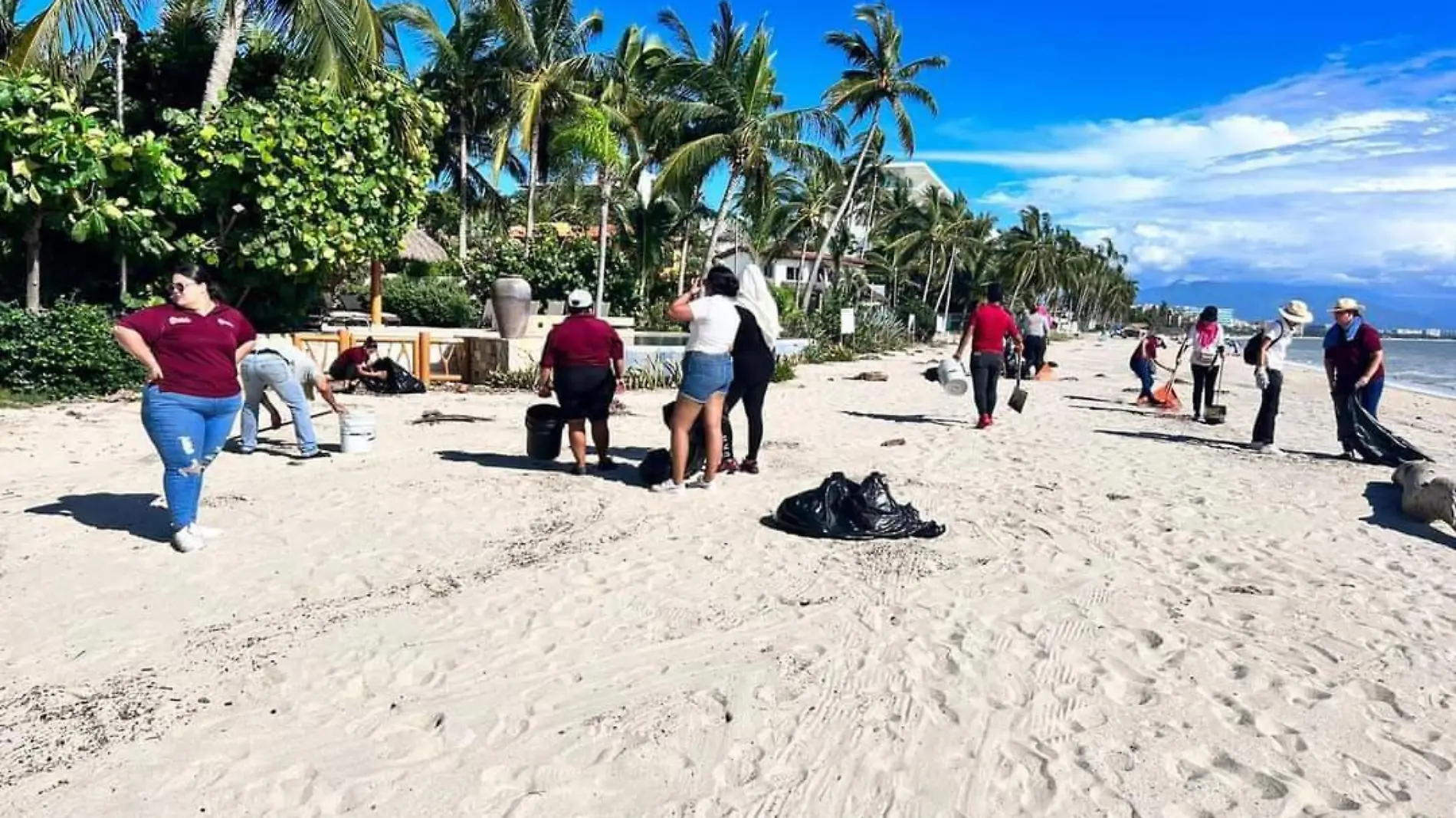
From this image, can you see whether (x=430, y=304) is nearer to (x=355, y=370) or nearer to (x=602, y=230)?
(x=602, y=230)

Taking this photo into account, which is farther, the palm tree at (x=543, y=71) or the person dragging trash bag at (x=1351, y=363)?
the palm tree at (x=543, y=71)

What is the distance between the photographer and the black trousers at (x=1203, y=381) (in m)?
11.9

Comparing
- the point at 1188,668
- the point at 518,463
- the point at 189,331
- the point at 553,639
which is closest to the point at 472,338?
the point at 518,463

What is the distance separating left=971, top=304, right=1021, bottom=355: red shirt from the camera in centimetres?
995

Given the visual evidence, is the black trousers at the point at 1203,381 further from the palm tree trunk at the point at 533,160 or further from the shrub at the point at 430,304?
the shrub at the point at 430,304

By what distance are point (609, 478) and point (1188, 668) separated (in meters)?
4.51

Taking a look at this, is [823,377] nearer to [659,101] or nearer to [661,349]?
[661,349]

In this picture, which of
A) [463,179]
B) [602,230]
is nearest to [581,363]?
[602,230]

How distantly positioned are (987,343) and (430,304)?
16.6 meters

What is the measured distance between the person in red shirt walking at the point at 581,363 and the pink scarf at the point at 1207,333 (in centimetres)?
823

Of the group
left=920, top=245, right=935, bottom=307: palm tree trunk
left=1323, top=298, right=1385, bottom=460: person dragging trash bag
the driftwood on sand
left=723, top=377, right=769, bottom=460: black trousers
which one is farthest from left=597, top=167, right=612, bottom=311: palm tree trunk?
left=920, top=245, right=935, bottom=307: palm tree trunk

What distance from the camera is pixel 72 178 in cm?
1083

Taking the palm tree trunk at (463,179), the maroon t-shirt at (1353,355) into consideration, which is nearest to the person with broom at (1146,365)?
the maroon t-shirt at (1353,355)

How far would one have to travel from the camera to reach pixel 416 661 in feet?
12.2
